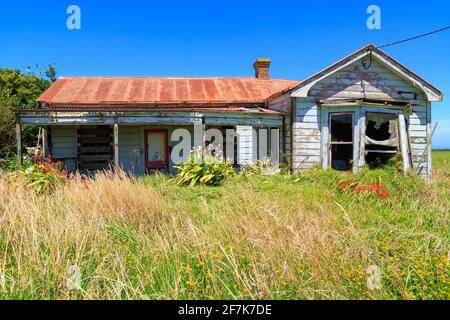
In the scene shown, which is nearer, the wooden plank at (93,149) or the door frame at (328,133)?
the door frame at (328,133)

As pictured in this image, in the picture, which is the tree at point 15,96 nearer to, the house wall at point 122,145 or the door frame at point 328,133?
the house wall at point 122,145

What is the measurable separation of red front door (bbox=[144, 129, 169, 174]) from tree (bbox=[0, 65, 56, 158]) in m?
7.94

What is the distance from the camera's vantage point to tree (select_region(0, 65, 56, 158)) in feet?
54.2

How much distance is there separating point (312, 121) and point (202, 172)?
4.71 metres

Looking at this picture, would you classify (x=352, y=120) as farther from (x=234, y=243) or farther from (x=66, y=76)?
(x=66, y=76)

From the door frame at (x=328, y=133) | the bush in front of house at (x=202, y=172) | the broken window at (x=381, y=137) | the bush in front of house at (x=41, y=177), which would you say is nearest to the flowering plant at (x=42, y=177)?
the bush in front of house at (x=41, y=177)

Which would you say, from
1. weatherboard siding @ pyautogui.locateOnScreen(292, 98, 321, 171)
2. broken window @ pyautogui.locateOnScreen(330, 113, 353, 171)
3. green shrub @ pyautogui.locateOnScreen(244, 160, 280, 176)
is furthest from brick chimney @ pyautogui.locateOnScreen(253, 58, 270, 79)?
green shrub @ pyautogui.locateOnScreen(244, 160, 280, 176)

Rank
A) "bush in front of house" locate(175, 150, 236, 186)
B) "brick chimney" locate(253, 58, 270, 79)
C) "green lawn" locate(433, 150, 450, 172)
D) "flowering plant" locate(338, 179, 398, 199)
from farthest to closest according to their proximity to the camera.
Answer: "brick chimney" locate(253, 58, 270, 79)
"green lawn" locate(433, 150, 450, 172)
"bush in front of house" locate(175, 150, 236, 186)
"flowering plant" locate(338, 179, 398, 199)

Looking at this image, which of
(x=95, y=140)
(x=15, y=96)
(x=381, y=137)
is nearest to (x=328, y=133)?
(x=381, y=137)

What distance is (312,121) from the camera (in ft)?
36.8

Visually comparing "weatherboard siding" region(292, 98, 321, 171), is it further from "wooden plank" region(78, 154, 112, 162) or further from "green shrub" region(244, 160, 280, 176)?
"wooden plank" region(78, 154, 112, 162)

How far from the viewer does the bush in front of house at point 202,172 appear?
926 centimetres

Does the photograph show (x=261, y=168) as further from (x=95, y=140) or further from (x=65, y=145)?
(x=65, y=145)
